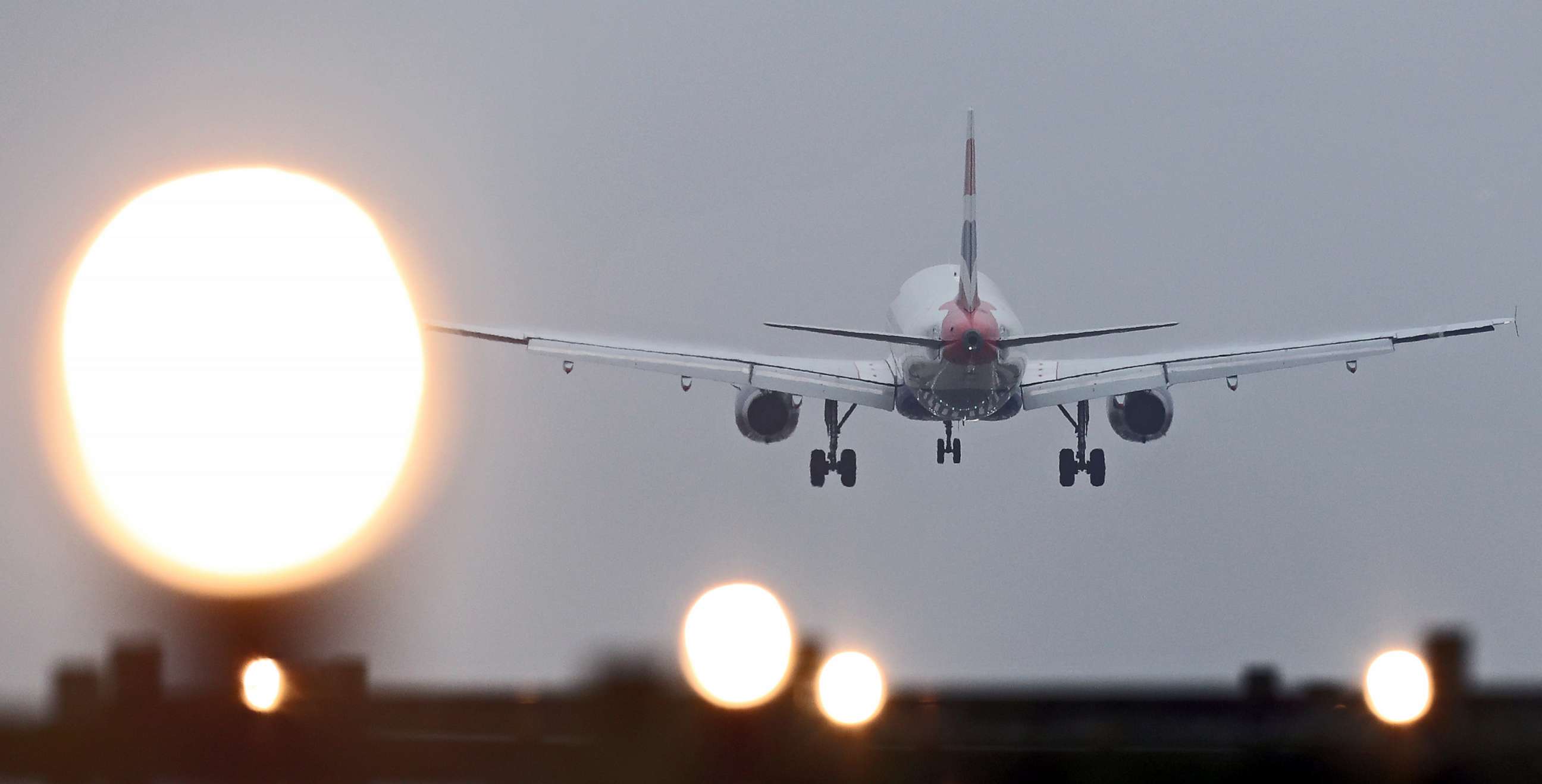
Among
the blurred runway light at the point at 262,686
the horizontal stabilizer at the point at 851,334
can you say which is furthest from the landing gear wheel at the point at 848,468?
the blurred runway light at the point at 262,686

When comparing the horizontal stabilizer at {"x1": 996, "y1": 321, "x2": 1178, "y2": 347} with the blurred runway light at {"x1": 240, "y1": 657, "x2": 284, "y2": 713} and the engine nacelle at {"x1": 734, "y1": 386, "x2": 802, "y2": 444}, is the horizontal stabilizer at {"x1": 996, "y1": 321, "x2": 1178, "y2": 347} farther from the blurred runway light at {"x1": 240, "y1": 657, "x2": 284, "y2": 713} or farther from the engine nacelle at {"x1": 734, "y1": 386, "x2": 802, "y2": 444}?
the blurred runway light at {"x1": 240, "y1": 657, "x2": 284, "y2": 713}

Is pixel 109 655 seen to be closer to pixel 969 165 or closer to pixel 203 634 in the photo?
pixel 203 634

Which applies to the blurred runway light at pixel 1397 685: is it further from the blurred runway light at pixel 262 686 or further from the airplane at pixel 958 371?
the airplane at pixel 958 371

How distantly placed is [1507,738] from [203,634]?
14.2 metres

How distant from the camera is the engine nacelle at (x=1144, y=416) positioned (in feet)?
256

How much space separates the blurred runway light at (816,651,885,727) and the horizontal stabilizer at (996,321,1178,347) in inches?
1627

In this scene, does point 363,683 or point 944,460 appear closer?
point 363,683

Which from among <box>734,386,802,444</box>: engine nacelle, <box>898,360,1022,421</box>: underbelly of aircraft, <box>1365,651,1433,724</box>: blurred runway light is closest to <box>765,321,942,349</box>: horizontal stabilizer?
<box>898,360,1022,421</box>: underbelly of aircraft

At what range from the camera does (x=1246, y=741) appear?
77.8 feet

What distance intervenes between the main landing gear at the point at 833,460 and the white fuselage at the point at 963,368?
3.83 metres

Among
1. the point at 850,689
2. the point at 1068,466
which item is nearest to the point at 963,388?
the point at 1068,466

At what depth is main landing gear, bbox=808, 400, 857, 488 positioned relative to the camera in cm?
8050

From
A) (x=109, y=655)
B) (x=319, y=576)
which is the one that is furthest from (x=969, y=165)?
(x=109, y=655)

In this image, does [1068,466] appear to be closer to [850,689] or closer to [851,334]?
[851,334]
